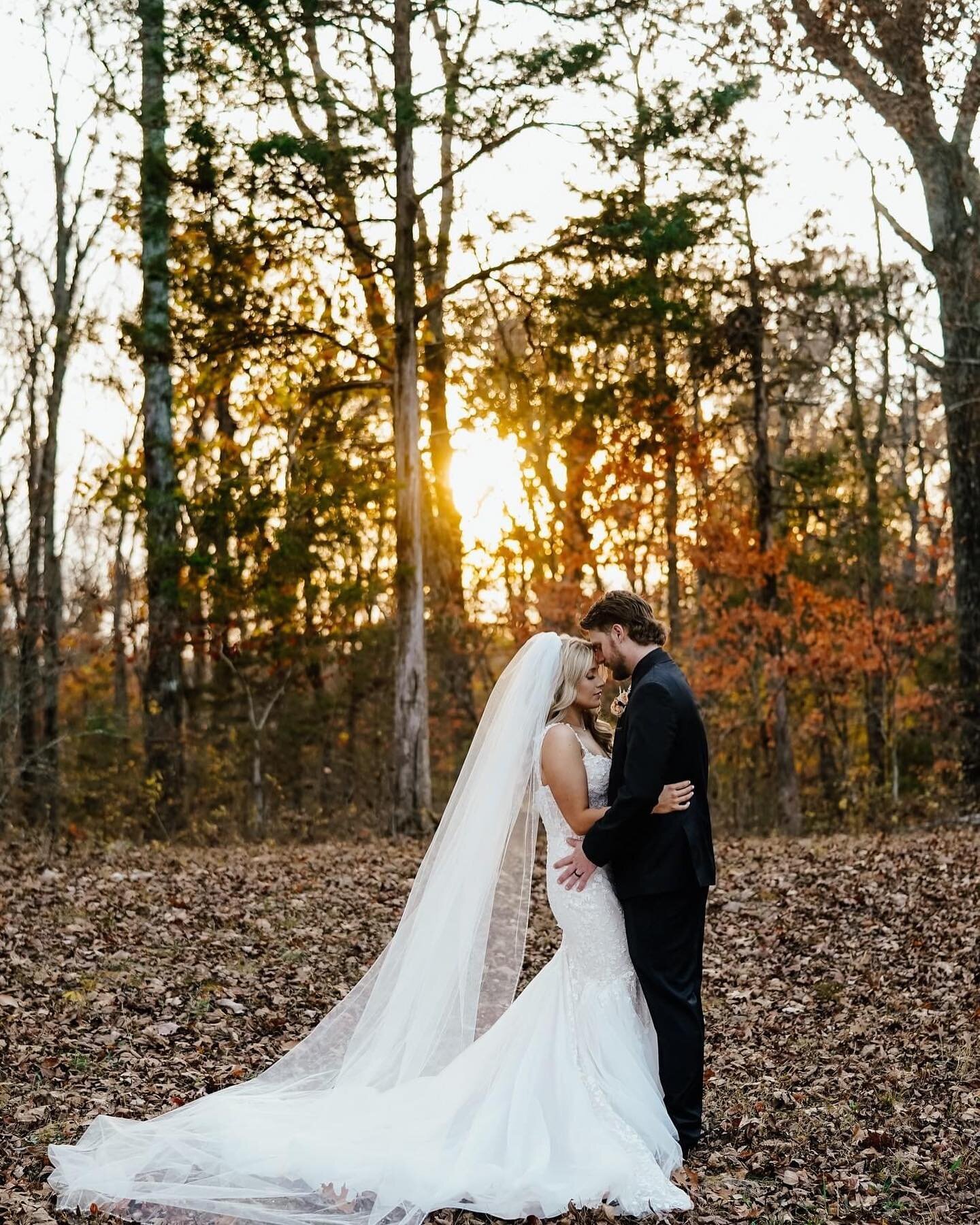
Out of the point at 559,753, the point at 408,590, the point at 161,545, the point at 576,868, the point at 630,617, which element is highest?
the point at 161,545

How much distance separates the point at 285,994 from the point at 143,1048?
138 cm

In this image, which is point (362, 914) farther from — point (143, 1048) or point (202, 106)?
point (202, 106)

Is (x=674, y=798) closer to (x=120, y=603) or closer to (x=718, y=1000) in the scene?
(x=718, y=1000)

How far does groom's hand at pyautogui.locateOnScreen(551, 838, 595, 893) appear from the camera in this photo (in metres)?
5.88

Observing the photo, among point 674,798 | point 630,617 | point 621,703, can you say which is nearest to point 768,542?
point 621,703

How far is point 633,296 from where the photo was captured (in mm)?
15656

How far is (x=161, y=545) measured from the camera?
1773 cm

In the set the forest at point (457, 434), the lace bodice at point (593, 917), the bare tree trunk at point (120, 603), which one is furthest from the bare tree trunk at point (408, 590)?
the bare tree trunk at point (120, 603)

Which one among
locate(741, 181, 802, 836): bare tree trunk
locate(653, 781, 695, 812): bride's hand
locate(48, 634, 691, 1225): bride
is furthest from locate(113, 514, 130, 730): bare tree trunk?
locate(653, 781, 695, 812): bride's hand

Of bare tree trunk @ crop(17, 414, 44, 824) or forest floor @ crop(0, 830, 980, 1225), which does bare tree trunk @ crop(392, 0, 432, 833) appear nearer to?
forest floor @ crop(0, 830, 980, 1225)

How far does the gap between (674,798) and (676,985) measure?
84 centimetres

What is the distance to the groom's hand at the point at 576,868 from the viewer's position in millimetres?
5875

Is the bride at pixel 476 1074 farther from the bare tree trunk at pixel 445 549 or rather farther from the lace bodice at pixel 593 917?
the bare tree trunk at pixel 445 549

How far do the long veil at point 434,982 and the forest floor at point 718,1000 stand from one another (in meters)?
0.72
